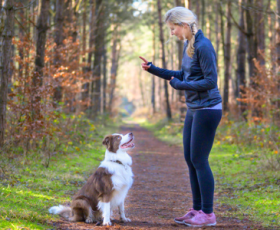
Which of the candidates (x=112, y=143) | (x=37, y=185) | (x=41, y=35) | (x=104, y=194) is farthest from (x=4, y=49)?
(x=104, y=194)

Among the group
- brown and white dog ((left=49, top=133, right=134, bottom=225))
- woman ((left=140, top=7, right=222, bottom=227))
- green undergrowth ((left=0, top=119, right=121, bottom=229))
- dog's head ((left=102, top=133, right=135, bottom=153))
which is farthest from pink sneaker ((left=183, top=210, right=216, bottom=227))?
green undergrowth ((left=0, top=119, right=121, bottom=229))

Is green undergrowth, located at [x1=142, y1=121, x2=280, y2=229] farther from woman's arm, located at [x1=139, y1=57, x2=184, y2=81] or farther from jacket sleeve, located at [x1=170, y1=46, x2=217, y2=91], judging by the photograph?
woman's arm, located at [x1=139, y1=57, x2=184, y2=81]

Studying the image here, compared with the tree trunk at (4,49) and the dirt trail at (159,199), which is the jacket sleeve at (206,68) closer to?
the dirt trail at (159,199)

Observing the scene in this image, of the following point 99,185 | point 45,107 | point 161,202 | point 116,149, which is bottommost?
point 161,202

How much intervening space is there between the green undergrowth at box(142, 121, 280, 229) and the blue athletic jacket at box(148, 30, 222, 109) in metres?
1.89

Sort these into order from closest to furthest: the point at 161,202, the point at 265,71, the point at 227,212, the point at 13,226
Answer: the point at 13,226 < the point at 227,212 < the point at 161,202 < the point at 265,71

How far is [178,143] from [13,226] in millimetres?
11451

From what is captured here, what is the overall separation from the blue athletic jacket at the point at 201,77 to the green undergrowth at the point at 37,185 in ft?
7.93

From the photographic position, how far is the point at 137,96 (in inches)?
3147

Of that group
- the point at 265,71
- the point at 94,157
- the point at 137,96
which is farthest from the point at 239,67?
the point at 137,96

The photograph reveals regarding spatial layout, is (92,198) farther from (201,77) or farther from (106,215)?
(201,77)

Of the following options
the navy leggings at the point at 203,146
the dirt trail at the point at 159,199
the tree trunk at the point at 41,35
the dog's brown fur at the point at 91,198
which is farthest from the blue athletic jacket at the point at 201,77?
the tree trunk at the point at 41,35

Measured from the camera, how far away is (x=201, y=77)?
4.12 metres

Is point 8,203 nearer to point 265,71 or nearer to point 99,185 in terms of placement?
point 99,185
